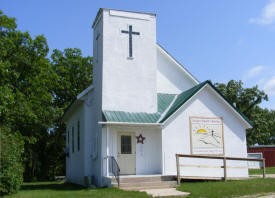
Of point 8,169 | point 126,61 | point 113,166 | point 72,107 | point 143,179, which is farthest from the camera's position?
point 72,107

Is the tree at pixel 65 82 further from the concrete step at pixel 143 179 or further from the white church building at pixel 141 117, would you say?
the concrete step at pixel 143 179

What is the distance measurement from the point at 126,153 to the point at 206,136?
12.9 feet

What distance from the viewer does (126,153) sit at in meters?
16.2

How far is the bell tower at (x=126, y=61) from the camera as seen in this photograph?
16.7 meters

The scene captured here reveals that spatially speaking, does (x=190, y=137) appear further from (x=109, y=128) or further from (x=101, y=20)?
(x=101, y=20)

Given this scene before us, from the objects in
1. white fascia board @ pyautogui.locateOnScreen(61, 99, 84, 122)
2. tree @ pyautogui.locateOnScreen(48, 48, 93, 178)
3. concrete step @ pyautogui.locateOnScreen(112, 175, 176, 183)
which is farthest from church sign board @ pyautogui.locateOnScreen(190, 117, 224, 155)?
tree @ pyautogui.locateOnScreen(48, 48, 93, 178)

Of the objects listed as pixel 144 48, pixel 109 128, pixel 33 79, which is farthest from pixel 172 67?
pixel 33 79

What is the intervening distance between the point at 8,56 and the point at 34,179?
13.0 meters

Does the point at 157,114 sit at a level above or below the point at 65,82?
below

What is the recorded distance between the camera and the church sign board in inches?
635

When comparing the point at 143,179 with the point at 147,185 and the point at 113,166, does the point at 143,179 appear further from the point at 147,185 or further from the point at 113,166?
the point at 113,166

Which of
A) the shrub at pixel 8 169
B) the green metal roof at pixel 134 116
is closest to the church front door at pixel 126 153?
the green metal roof at pixel 134 116

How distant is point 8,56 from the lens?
24547 millimetres

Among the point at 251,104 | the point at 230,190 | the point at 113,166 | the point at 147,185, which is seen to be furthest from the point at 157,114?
the point at 251,104
